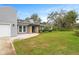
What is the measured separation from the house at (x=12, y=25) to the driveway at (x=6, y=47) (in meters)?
0.15

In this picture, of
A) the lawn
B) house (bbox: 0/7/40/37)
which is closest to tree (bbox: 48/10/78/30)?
the lawn

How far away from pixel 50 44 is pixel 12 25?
902mm

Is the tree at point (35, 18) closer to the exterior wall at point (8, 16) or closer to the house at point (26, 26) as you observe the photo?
the house at point (26, 26)

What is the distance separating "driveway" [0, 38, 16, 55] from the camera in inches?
251

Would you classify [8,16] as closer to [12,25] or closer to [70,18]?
[12,25]

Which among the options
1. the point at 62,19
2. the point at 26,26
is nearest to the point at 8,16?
the point at 26,26

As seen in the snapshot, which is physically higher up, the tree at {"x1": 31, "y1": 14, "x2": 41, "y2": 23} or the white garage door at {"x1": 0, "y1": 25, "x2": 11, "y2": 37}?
the tree at {"x1": 31, "y1": 14, "x2": 41, "y2": 23}

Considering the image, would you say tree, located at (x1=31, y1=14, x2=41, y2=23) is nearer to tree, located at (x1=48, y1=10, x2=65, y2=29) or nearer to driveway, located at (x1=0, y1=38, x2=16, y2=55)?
tree, located at (x1=48, y1=10, x2=65, y2=29)

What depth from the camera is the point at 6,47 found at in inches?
252

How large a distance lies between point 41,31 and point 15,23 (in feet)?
1.92

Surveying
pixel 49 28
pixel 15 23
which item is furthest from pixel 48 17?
pixel 15 23

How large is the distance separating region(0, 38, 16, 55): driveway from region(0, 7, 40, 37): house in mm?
148

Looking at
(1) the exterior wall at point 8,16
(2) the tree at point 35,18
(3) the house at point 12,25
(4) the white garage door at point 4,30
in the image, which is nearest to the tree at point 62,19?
(2) the tree at point 35,18
